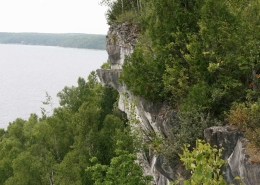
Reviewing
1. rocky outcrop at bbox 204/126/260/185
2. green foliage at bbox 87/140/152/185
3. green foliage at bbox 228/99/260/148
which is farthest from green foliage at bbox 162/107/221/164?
green foliage at bbox 87/140/152/185

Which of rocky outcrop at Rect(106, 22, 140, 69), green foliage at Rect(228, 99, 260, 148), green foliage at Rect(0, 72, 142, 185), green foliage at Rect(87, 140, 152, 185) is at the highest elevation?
rocky outcrop at Rect(106, 22, 140, 69)

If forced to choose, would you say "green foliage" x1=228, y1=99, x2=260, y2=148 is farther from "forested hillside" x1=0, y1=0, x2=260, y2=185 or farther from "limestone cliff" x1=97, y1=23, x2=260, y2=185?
"limestone cliff" x1=97, y1=23, x2=260, y2=185

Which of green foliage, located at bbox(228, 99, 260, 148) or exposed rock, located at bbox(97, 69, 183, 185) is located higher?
green foliage, located at bbox(228, 99, 260, 148)

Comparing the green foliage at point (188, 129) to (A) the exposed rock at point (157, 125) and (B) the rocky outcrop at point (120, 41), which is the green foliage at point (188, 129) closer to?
(A) the exposed rock at point (157, 125)

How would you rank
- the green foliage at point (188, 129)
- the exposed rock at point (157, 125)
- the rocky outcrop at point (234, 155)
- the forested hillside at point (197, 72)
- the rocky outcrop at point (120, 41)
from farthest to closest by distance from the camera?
the rocky outcrop at point (120, 41) → the exposed rock at point (157, 125) → the green foliage at point (188, 129) → the forested hillside at point (197, 72) → the rocky outcrop at point (234, 155)

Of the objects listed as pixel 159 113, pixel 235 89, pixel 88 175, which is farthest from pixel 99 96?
pixel 235 89

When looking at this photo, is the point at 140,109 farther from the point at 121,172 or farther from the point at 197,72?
the point at 197,72

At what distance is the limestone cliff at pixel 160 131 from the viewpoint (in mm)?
9500

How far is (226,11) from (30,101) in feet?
262

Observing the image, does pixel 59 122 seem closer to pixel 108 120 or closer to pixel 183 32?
pixel 108 120

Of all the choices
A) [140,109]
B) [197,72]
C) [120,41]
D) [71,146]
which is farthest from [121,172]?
[71,146]

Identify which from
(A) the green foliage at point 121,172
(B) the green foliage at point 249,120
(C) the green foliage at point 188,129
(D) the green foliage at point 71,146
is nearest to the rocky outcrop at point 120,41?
(D) the green foliage at point 71,146

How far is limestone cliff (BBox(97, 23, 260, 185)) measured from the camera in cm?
950

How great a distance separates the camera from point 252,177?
888 centimetres
